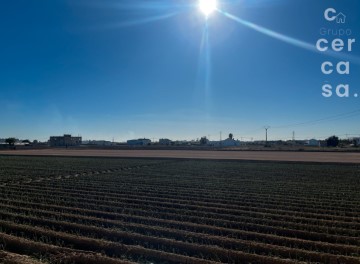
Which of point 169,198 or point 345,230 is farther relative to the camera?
point 169,198

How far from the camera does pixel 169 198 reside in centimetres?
1447

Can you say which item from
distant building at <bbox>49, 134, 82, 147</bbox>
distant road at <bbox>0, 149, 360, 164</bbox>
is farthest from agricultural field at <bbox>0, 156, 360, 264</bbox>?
distant building at <bbox>49, 134, 82, 147</bbox>

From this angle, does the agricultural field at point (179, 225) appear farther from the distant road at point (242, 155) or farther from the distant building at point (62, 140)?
the distant building at point (62, 140)

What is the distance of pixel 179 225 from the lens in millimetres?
9906

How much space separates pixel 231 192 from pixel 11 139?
9679cm

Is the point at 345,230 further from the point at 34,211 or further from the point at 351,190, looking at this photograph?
the point at 34,211

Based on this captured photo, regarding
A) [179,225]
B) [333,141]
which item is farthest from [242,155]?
[333,141]

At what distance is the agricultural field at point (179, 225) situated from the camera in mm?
7551

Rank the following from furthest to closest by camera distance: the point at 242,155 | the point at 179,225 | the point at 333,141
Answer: the point at 333,141 < the point at 242,155 < the point at 179,225

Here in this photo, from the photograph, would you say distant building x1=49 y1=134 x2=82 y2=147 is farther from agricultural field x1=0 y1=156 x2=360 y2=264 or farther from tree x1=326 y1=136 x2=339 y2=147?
agricultural field x1=0 y1=156 x2=360 y2=264

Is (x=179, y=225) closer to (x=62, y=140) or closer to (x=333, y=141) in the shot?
(x=333, y=141)

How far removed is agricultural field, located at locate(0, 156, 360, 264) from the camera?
7.55 m

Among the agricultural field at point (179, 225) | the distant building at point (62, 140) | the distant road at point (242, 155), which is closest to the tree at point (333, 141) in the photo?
the distant road at point (242, 155)

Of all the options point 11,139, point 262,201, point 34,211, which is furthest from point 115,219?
point 11,139
